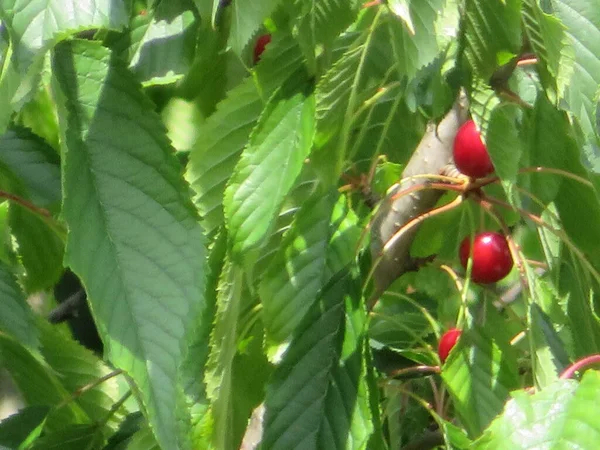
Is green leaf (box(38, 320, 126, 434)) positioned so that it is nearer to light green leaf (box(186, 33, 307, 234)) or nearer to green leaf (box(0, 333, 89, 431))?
green leaf (box(0, 333, 89, 431))

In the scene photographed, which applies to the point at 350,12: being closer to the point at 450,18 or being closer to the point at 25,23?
the point at 450,18

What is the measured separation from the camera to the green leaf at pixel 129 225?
492 millimetres

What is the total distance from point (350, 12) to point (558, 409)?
26cm

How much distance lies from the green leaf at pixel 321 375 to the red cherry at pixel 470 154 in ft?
0.45

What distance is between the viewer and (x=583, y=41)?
594 mm

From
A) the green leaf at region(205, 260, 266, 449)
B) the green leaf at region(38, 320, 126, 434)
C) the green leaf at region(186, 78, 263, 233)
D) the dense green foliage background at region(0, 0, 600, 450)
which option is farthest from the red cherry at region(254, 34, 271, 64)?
the green leaf at region(38, 320, 126, 434)

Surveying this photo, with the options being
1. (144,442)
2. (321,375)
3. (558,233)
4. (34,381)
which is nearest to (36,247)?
(34,381)

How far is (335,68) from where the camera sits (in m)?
0.60

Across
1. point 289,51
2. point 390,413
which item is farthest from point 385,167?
point 390,413

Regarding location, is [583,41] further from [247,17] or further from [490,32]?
[247,17]

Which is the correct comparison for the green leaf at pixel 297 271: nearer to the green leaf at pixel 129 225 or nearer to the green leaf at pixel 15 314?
the green leaf at pixel 129 225

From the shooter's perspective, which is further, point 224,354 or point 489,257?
point 489,257

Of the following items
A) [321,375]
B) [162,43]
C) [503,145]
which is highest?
[162,43]

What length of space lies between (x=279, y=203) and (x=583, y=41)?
23cm
